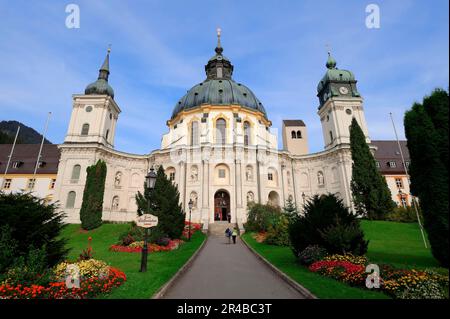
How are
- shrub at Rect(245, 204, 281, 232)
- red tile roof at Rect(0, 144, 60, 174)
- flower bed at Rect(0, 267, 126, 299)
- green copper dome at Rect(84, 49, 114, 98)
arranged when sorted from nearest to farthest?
flower bed at Rect(0, 267, 126, 299) < shrub at Rect(245, 204, 281, 232) < red tile roof at Rect(0, 144, 60, 174) < green copper dome at Rect(84, 49, 114, 98)

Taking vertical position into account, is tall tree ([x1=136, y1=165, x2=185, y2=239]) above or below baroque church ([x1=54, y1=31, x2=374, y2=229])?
below

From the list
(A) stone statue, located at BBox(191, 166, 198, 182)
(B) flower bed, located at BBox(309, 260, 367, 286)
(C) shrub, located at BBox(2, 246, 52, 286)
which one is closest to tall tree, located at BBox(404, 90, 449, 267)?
(B) flower bed, located at BBox(309, 260, 367, 286)

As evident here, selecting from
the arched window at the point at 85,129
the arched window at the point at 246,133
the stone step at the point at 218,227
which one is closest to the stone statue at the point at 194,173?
the stone step at the point at 218,227

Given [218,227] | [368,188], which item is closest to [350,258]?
[368,188]

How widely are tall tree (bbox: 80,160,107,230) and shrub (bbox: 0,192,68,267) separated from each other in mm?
24176

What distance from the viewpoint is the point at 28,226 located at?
9766mm

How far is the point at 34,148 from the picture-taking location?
4978cm

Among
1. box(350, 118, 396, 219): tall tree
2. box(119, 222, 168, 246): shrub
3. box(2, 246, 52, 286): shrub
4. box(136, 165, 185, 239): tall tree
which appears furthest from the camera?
box(350, 118, 396, 219): tall tree

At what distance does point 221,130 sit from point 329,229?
36.1m

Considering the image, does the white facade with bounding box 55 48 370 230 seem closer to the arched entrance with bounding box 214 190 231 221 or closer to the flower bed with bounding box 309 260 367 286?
the arched entrance with bounding box 214 190 231 221

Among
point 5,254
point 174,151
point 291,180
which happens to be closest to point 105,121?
point 174,151

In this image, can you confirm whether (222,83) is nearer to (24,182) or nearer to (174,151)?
(174,151)

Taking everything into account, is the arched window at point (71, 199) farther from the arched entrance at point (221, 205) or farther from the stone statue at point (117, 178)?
the arched entrance at point (221, 205)

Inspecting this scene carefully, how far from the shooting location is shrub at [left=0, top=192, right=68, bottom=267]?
9.37 m
